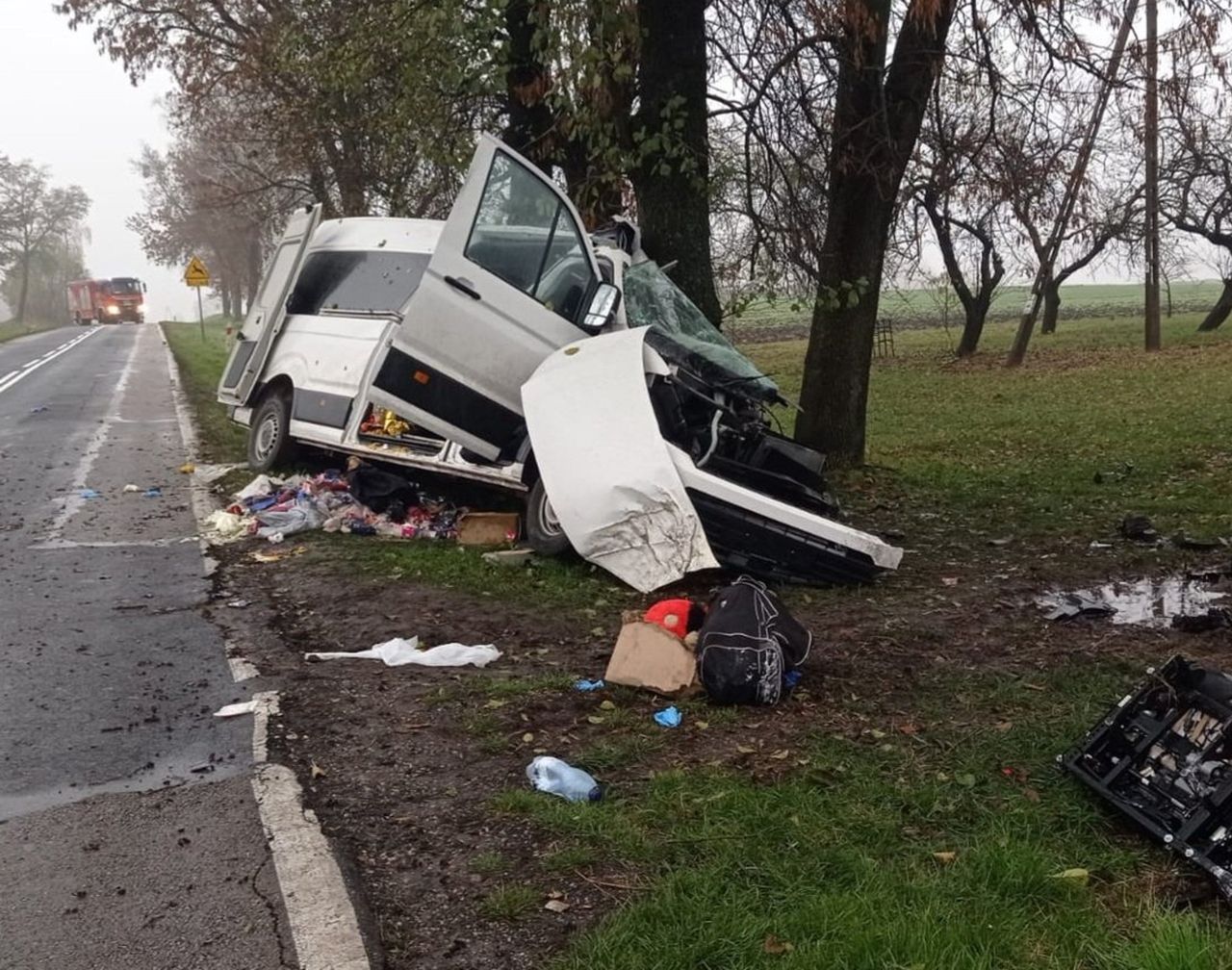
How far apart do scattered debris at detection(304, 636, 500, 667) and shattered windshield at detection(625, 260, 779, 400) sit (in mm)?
2831

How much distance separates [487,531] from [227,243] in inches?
1672

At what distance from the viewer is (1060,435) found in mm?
13906

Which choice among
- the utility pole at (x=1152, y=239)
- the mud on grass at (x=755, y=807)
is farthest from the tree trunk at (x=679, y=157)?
the utility pole at (x=1152, y=239)

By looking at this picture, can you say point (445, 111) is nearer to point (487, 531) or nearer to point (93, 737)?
point (487, 531)

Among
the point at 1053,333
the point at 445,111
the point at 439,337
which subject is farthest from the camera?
the point at 1053,333

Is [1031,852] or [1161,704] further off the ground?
[1161,704]

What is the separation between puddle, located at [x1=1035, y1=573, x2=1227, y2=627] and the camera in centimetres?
579

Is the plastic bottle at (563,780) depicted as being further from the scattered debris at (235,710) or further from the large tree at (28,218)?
the large tree at (28,218)

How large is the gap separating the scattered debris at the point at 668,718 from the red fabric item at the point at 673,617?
1.71 feet

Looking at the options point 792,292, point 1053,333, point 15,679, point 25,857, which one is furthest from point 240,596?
point 1053,333

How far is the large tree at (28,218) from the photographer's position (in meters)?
67.9

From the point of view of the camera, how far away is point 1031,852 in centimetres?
323

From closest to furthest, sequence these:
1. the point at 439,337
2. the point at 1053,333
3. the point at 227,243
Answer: the point at 439,337
the point at 1053,333
the point at 227,243

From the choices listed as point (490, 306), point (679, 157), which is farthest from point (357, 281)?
point (679, 157)
